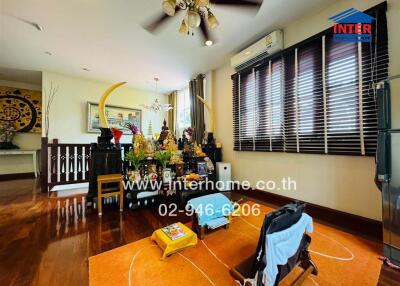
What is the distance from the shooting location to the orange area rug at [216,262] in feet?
4.13

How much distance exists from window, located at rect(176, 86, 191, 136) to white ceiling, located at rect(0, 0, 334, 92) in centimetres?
108

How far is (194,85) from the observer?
452cm

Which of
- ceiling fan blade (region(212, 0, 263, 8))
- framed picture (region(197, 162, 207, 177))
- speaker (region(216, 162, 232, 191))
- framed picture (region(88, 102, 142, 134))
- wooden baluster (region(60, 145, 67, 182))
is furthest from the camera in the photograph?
framed picture (region(88, 102, 142, 134))

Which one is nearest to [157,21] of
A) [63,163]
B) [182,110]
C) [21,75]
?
[182,110]

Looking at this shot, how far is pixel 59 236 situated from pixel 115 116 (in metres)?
3.67

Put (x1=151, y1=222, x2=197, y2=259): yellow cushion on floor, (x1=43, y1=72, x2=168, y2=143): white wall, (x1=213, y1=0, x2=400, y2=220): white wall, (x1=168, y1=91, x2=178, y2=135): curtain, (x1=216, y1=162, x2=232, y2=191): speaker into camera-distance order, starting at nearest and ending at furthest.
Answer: (x1=151, y1=222, x2=197, y2=259): yellow cushion on floor → (x1=213, y1=0, x2=400, y2=220): white wall → (x1=216, y1=162, x2=232, y2=191): speaker → (x1=43, y1=72, x2=168, y2=143): white wall → (x1=168, y1=91, x2=178, y2=135): curtain

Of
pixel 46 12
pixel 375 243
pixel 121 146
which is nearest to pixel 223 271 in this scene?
pixel 375 243

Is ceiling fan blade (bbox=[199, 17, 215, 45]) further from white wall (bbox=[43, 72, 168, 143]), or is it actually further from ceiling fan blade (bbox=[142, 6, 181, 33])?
white wall (bbox=[43, 72, 168, 143])

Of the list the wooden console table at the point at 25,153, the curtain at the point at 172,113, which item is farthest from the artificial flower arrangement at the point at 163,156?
the wooden console table at the point at 25,153

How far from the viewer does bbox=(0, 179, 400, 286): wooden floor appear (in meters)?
1.32

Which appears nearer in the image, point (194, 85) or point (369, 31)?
point (369, 31)

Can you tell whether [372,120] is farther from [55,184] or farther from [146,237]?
[55,184]

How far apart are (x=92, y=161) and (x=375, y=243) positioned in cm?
378
